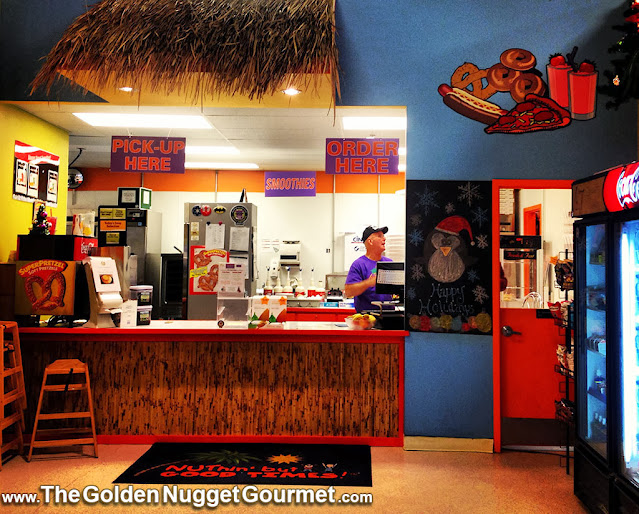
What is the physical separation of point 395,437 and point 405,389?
42 cm

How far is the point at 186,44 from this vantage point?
442 cm

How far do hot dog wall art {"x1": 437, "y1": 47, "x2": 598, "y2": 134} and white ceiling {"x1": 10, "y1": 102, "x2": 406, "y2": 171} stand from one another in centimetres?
62

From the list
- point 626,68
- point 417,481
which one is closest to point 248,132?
point 626,68

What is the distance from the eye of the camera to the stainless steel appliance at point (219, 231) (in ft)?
25.4

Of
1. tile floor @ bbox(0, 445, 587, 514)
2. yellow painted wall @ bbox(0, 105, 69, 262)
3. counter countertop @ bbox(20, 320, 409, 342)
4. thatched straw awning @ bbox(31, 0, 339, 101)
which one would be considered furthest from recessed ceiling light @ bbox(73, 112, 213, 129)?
tile floor @ bbox(0, 445, 587, 514)

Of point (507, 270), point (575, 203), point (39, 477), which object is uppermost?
point (575, 203)

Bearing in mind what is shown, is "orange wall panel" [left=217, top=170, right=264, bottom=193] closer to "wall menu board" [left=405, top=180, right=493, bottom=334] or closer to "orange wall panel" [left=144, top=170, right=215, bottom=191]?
"orange wall panel" [left=144, top=170, right=215, bottom=191]

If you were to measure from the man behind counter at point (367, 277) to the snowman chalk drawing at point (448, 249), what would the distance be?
0.93 metres

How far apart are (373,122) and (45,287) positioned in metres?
3.92

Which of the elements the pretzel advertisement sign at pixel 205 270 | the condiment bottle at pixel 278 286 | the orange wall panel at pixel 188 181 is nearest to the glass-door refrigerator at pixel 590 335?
the pretzel advertisement sign at pixel 205 270

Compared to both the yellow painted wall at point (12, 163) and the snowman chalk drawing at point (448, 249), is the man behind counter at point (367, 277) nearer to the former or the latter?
the snowman chalk drawing at point (448, 249)

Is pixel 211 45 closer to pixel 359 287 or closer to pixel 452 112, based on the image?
pixel 452 112

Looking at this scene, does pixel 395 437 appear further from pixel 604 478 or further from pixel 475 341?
pixel 604 478

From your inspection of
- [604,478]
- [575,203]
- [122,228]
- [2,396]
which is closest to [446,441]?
[604,478]
